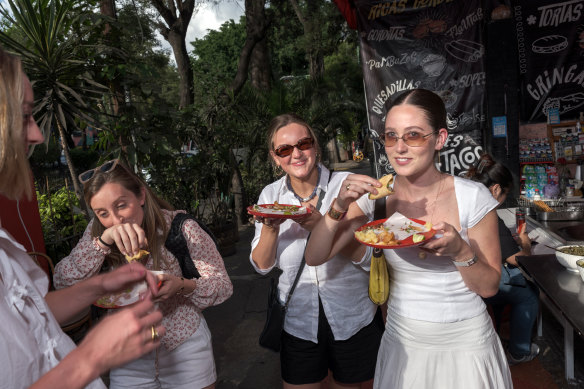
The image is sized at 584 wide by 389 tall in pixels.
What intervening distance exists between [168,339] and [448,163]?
5913mm

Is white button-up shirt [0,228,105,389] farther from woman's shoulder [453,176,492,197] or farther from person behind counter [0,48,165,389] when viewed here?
woman's shoulder [453,176,492,197]

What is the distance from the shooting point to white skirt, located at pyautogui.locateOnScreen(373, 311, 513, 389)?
76.2 inches

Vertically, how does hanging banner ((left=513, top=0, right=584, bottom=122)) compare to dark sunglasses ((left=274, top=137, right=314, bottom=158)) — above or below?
above

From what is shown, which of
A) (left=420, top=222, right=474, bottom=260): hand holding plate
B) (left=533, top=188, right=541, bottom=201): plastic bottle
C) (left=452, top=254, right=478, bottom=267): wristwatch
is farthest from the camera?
(left=533, top=188, right=541, bottom=201): plastic bottle

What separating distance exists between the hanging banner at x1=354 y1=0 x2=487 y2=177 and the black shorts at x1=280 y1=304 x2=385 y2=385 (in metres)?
4.61

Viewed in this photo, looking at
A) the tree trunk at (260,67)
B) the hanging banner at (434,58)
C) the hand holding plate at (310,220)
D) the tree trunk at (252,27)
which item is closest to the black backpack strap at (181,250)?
the hand holding plate at (310,220)

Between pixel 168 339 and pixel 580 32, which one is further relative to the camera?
pixel 580 32

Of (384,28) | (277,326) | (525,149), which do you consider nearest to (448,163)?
(525,149)

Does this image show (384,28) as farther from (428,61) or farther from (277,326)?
(277,326)

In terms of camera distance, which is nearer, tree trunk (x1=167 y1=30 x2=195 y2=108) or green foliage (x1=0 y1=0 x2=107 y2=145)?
green foliage (x1=0 y1=0 x2=107 y2=145)

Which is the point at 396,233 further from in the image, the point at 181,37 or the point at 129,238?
the point at 181,37

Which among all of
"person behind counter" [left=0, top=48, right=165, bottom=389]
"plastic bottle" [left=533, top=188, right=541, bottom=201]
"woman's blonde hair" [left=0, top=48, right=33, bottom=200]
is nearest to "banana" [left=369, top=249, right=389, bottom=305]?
"person behind counter" [left=0, top=48, right=165, bottom=389]

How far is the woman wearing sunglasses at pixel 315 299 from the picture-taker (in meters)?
2.47

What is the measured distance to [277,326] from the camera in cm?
254
